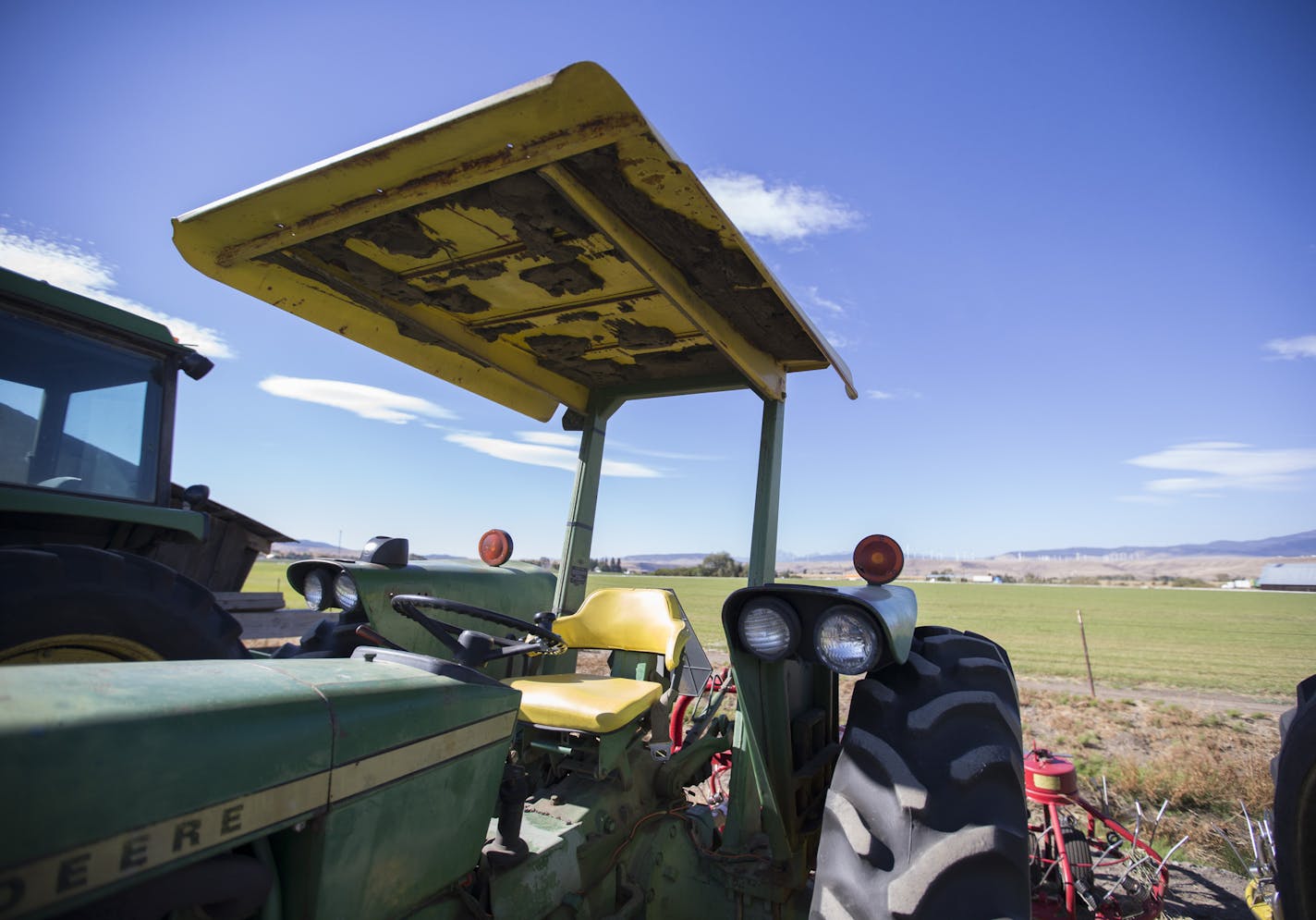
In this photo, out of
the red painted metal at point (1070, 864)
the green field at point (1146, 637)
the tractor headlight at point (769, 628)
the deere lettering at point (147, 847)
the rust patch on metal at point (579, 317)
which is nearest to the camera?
the deere lettering at point (147, 847)

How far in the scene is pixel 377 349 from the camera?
2572 millimetres

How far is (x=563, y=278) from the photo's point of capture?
224cm

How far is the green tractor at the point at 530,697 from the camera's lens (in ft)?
2.84

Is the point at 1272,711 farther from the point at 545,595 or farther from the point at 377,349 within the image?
the point at 377,349

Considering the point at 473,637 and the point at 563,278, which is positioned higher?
the point at 563,278

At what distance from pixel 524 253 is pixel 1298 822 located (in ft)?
7.97

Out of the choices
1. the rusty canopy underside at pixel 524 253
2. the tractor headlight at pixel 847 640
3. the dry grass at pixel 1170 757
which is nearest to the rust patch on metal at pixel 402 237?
the rusty canopy underside at pixel 524 253

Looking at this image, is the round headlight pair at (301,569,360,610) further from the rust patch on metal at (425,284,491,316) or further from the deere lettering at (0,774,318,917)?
the deere lettering at (0,774,318,917)

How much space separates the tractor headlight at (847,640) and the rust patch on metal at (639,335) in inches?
50.0

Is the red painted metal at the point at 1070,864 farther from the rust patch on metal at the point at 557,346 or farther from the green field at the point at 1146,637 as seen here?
the rust patch on metal at the point at 557,346

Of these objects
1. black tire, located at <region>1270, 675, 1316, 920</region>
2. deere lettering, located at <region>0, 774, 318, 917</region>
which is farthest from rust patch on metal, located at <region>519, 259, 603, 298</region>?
black tire, located at <region>1270, 675, 1316, 920</region>

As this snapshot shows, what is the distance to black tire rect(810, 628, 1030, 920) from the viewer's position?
1479mm

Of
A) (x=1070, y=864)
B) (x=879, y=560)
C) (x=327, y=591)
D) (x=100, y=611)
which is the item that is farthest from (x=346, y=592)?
(x=1070, y=864)

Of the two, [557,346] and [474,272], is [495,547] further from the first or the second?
[474,272]
